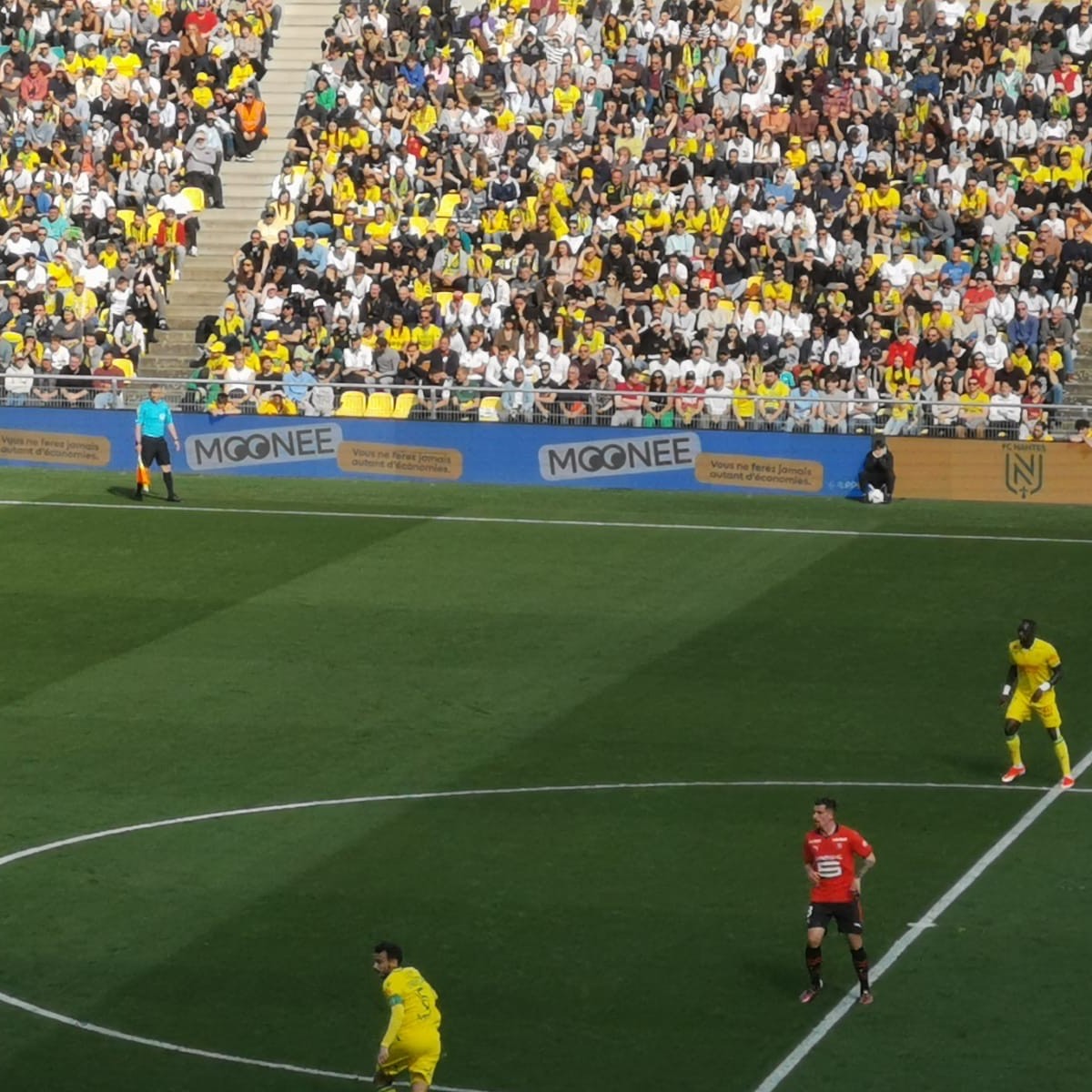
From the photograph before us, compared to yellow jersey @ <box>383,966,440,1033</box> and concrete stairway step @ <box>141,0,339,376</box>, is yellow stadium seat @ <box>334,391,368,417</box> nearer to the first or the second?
concrete stairway step @ <box>141,0,339,376</box>

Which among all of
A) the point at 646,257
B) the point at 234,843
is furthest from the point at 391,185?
the point at 234,843

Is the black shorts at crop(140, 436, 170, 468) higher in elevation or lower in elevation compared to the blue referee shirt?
lower

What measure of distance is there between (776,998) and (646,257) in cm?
2598

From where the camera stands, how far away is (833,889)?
1798 centimetres

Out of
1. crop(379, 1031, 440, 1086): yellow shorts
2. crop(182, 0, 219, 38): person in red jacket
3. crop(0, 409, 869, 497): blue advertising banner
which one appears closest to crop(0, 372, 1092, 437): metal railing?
crop(0, 409, 869, 497): blue advertising banner

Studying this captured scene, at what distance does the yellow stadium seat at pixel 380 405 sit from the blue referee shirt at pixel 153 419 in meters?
4.00

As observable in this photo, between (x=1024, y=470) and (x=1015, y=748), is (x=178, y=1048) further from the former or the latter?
(x=1024, y=470)

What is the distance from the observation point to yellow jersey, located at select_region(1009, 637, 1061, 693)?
23234mm

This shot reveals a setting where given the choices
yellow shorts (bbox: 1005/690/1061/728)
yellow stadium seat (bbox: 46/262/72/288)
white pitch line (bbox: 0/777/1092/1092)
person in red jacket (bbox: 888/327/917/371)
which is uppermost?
yellow stadium seat (bbox: 46/262/72/288)

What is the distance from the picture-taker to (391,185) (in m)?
46.0

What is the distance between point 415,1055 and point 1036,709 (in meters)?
10.0

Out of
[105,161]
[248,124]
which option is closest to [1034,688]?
[105,161]

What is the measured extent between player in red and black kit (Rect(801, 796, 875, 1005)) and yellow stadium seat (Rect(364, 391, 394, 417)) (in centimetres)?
2356

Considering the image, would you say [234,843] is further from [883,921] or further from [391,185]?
[391,185]
